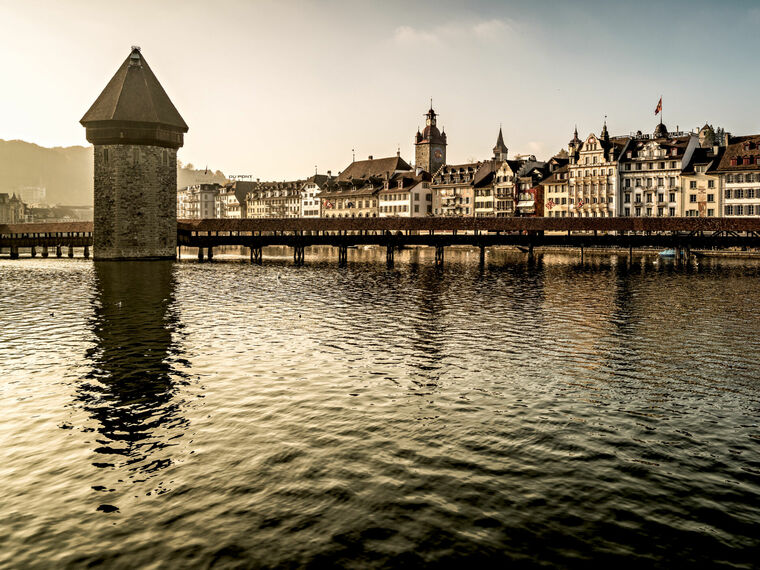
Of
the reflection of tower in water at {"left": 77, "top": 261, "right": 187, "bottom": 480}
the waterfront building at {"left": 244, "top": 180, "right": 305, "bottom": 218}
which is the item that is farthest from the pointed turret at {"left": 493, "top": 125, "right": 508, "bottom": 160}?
the reflection of tower in water at {"left": 77, "top": 261, "right": 187, "bottom": 480}

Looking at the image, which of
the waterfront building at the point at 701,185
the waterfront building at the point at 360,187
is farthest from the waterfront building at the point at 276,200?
the waterfront building at the point at 701,185

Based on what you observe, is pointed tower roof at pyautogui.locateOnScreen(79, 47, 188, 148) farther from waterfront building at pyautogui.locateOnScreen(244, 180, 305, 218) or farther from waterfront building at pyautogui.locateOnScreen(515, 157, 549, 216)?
waterfront building at pyautogui.locateOnScreen(244, 180, 305, 218)

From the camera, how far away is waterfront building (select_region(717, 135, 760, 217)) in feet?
245

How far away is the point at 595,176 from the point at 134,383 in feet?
276

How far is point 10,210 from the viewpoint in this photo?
150625 millimetres

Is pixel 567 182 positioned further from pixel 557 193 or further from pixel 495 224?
pixel 495 224

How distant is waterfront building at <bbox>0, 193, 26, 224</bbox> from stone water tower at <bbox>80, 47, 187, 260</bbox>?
100628mm

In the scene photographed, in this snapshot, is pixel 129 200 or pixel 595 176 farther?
pixel 595 176

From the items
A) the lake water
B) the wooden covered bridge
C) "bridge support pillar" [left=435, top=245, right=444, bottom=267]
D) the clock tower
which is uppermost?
the clock tower

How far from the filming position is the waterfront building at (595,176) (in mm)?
89069

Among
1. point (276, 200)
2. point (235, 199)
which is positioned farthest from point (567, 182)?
point (235, 199)

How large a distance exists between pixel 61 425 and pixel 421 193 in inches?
4122

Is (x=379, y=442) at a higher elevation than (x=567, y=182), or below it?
below

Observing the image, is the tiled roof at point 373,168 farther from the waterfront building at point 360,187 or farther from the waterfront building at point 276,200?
the waterfront building at point 276,200
